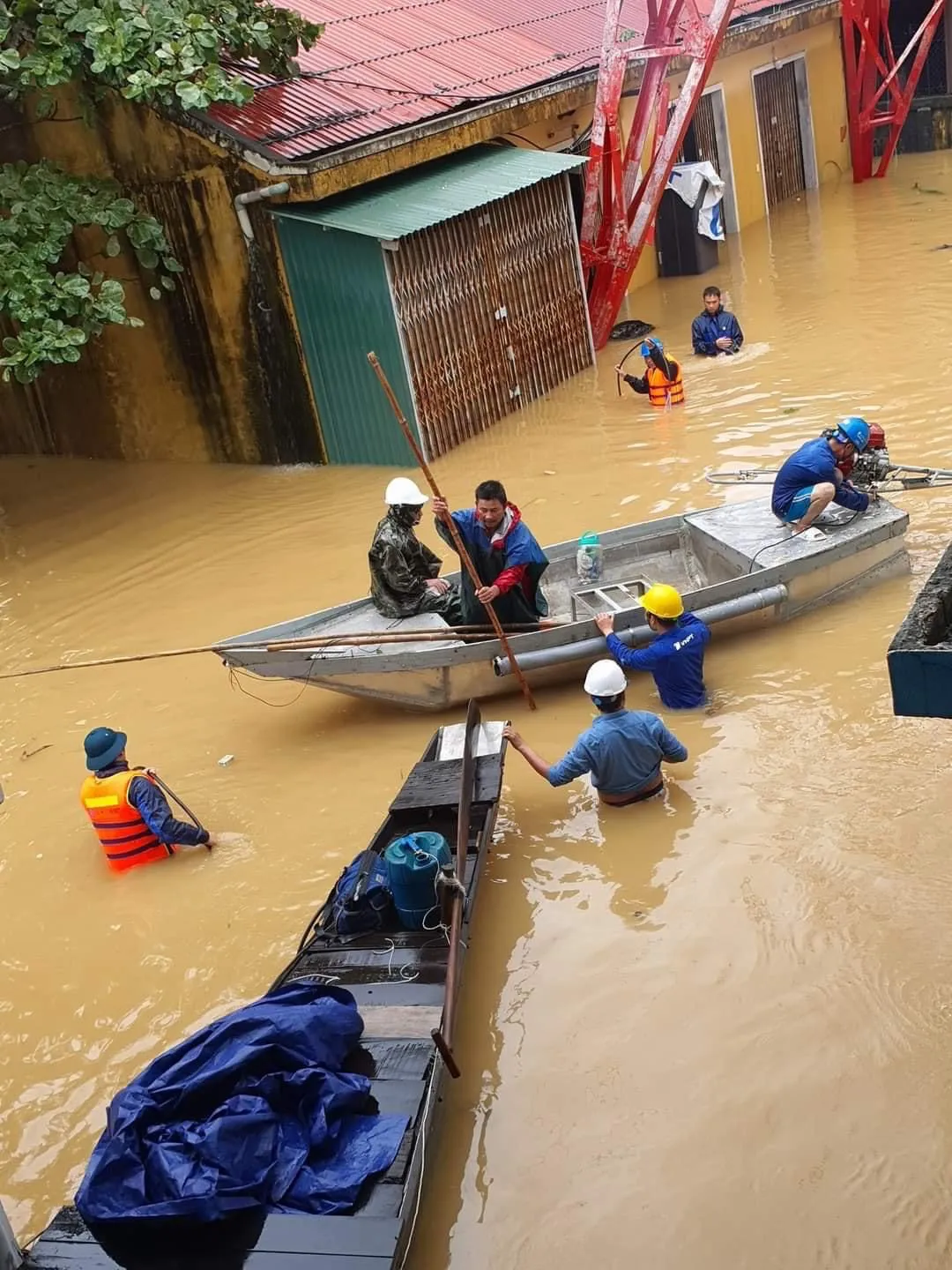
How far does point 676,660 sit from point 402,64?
9.49m

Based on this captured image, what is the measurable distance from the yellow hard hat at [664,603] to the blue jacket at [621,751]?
37.4 inches

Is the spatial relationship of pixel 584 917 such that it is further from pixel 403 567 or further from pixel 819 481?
pixel 819 481

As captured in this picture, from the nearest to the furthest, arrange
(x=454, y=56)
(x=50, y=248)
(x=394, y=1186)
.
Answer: (x=394, y=1186)
(x=50, y=248)
(x=454, y=56)

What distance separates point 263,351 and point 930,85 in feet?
66.8

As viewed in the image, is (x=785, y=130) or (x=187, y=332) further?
(x=785, y=130)

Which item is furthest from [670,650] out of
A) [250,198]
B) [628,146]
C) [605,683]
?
[628,146]

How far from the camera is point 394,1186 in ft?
14.4

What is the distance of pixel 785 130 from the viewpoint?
22703 mm

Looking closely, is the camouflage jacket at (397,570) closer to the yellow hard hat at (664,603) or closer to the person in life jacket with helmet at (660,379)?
the yellow hard hat at (664,603)

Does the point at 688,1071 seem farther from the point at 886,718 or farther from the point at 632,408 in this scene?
the point at 632,408

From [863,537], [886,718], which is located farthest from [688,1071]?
[863,537]

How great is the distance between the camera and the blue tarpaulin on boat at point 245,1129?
13.8 feet

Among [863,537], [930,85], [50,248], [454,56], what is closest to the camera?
[863,537]

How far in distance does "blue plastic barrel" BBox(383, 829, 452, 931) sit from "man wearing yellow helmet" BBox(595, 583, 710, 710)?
2339 mm
